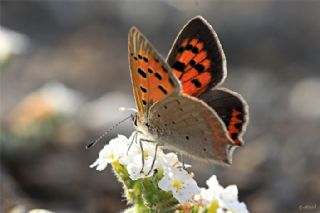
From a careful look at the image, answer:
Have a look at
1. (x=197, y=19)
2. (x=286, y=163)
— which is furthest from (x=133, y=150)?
(x=286, y=163)

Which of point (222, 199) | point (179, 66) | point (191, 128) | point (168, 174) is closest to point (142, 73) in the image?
point (179, 66)

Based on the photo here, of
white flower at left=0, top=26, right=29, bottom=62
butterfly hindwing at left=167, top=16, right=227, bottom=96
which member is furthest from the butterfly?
white flower at left=0, top=26, right=29, bottom=62

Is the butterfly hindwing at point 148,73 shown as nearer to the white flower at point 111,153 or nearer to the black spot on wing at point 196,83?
the black spot on wing at point 196,83

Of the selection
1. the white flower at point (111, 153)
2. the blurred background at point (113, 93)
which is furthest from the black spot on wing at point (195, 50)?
the blurred background at point (113, 93)

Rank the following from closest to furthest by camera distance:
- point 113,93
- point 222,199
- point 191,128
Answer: point 222,199
point 191,128
point 113,93

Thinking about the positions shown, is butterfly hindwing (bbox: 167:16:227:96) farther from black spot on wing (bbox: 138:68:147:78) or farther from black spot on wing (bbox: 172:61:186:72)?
black spot on wing (bbox: 138:68:147:78)

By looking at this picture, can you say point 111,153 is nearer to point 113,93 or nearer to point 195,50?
point 195,50
